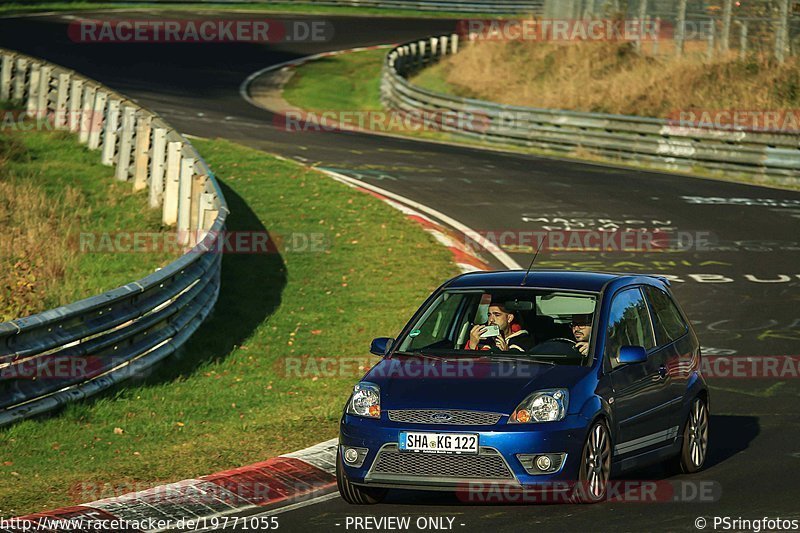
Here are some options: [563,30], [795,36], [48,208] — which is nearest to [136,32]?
[563,30]

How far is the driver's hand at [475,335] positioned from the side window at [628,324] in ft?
3.11

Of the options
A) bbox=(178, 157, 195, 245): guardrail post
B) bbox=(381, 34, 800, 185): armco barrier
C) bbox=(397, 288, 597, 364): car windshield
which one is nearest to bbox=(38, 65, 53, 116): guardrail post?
bbox=(178, 157, 195, 245): guardrail post

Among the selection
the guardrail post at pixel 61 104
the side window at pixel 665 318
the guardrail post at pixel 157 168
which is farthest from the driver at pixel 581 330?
the guardrail post at pixel 61 104

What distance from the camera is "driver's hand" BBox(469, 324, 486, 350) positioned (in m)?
9.90

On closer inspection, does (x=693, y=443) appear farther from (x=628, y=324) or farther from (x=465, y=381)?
(x=465, y=381)

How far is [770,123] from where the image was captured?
30766 mm

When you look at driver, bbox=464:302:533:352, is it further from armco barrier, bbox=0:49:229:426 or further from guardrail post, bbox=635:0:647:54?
guardrail post, bbox=635:0:647:54

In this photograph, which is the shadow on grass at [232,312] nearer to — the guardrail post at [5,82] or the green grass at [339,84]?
the guardrail post at [5,82]

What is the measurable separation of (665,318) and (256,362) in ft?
16.3

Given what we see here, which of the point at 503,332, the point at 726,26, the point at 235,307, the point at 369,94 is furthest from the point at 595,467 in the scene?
the point at 369,94

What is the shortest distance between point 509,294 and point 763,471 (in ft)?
7.47

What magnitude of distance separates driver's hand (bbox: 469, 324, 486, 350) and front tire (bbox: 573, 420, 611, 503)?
130 cm

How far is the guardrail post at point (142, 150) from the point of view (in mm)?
21281

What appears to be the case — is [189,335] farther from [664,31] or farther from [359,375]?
[664,31]
